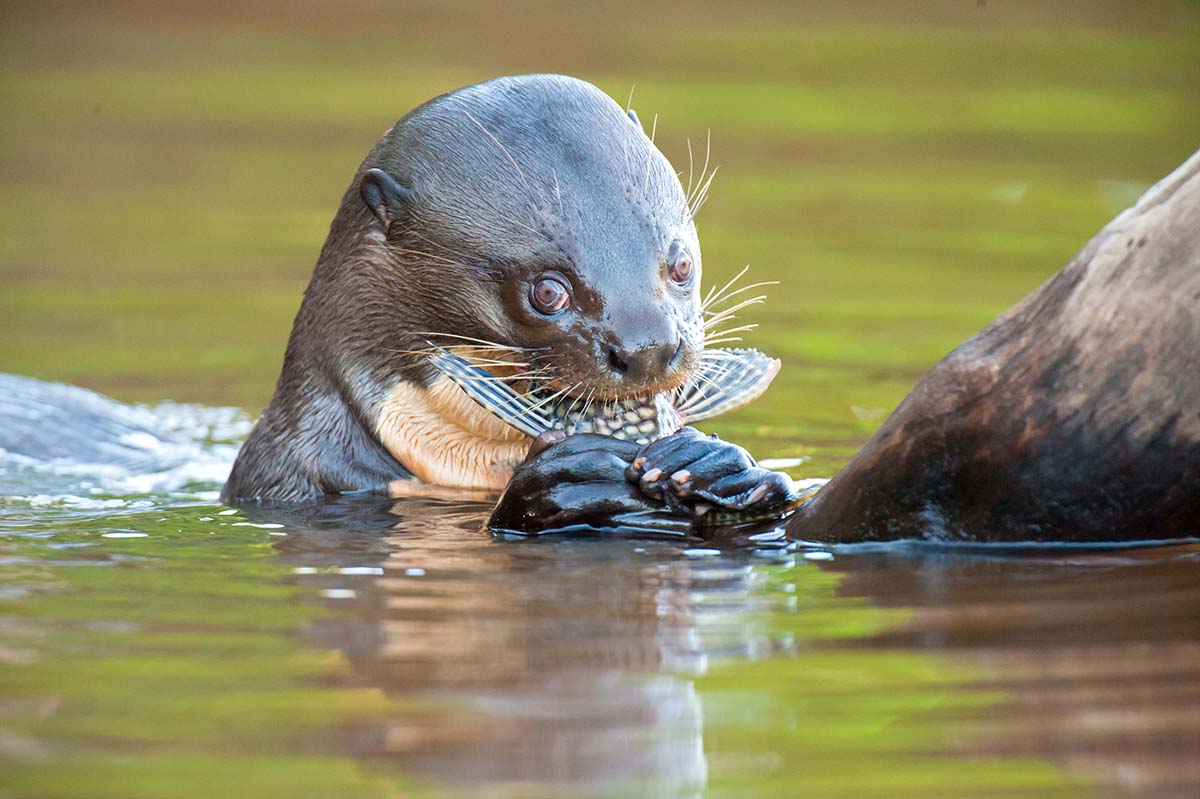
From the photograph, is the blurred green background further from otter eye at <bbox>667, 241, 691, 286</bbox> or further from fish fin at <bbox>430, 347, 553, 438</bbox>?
fish fin at <bbox>430, 347, 553, 438</bbox>

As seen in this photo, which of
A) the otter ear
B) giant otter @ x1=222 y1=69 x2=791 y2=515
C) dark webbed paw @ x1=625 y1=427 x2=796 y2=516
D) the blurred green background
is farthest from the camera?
the blurred green background

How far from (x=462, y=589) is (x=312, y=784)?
3.67ft

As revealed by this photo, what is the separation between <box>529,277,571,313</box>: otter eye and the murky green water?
462 millimetres

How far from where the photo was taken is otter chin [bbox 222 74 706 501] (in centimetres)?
405

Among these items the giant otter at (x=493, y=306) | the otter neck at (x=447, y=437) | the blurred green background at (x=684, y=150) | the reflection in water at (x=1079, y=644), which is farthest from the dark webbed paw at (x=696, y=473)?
the blurred green background at (x=684, y=150)

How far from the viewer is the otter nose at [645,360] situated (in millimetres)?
3922

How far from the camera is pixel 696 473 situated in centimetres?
387

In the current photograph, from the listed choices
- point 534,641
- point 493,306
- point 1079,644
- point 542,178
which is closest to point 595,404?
point 493,306

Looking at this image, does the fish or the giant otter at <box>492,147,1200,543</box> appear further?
the fish

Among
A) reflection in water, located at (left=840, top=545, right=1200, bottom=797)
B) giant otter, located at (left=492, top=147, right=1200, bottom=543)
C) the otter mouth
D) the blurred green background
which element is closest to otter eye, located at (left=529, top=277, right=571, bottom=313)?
the otter mouth

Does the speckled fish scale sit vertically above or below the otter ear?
below

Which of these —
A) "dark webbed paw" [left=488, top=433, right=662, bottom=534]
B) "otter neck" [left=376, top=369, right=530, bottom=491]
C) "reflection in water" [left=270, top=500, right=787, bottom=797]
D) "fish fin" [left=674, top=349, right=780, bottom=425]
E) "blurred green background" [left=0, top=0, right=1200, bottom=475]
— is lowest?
"reflection in water" [left=270, top=500, right=787, bottom=797]

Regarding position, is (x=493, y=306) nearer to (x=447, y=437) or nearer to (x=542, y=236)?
(x=542, y=236)

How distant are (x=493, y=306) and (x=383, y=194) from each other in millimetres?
401
